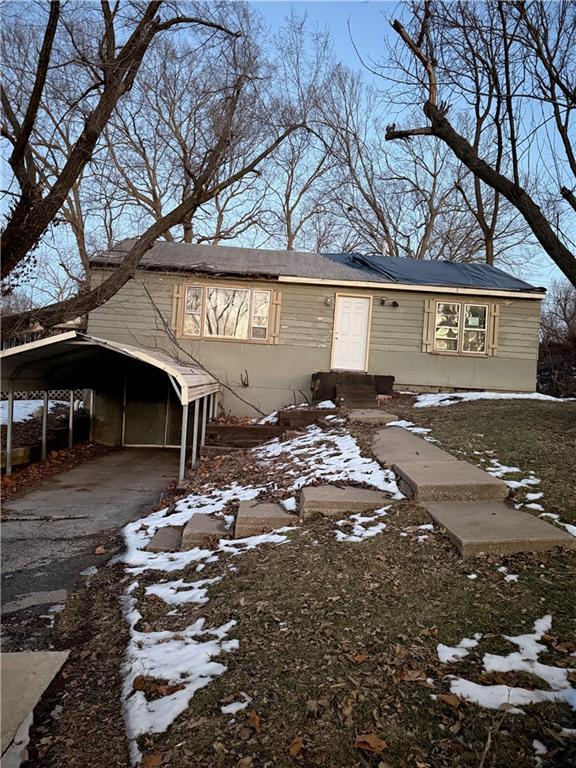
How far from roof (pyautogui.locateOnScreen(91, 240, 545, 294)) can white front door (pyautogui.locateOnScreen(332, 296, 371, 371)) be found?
62 centimetres

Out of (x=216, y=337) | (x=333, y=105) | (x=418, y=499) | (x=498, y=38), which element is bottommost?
(x=418, y=499)

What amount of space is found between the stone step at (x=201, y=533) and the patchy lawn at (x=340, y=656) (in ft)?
1.35

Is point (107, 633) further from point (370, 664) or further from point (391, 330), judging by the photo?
point (391, 330)

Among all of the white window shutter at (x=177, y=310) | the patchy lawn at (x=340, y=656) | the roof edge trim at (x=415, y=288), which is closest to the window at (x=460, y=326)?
the roof edge trim at (x=415, y=288)

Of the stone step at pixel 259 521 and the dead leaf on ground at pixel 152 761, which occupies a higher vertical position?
the stone step at pixel 259 521

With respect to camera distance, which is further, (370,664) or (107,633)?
(107,633)

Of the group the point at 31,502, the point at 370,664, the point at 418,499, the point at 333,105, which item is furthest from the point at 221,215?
the point at 370,664

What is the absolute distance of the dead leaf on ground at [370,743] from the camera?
1.97 meters

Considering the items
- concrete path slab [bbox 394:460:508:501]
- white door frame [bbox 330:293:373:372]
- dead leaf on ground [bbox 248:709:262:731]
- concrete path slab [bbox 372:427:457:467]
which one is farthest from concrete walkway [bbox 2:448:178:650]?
white door frame [bbox 330:293:373:372]

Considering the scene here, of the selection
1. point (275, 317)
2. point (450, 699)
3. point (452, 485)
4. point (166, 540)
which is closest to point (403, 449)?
point (452, 485)

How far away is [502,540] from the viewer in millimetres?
3490

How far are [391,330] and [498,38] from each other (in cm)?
629

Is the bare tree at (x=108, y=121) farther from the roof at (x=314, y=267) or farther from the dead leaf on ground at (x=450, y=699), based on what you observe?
the dead leaf on ground at (x=450, y=699)

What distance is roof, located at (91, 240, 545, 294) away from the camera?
1212 cm
